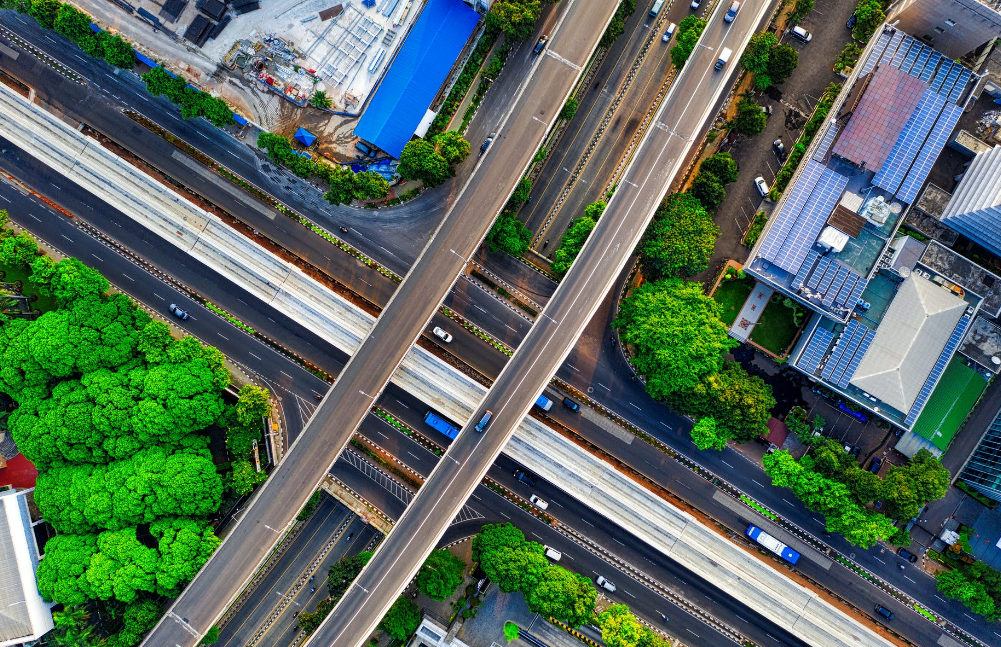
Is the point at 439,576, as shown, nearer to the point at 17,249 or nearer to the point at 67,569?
the point at 67,569

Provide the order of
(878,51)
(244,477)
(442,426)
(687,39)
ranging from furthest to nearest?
1. (442,426)
2. (687,39)
3. (244,477)
4. (878,51)

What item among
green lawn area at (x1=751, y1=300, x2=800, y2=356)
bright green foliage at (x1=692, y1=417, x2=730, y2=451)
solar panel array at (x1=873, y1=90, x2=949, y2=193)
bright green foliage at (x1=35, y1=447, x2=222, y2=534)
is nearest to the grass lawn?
bright green foliage at (x1=35, y1=447, x2=222, y2=534)

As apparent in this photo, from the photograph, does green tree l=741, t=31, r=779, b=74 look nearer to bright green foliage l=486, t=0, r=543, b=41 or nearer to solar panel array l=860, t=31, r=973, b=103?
solar panel array l=860, t=31, r=973, b=103

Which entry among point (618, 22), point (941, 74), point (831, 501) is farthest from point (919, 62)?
point (831, 501)

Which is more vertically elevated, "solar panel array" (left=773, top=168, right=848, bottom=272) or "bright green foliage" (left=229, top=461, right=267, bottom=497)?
"solar panel array" (left=773, top=168, right=848, bottom=272)

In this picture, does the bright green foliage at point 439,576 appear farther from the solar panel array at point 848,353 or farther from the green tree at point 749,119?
the green tree at point 749,119

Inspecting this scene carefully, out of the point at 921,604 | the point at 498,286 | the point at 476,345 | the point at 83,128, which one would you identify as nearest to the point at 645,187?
the point at 498,286

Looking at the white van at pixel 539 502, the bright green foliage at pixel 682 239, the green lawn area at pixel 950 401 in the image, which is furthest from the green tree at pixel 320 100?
the green lawn area at pixel 950 401
